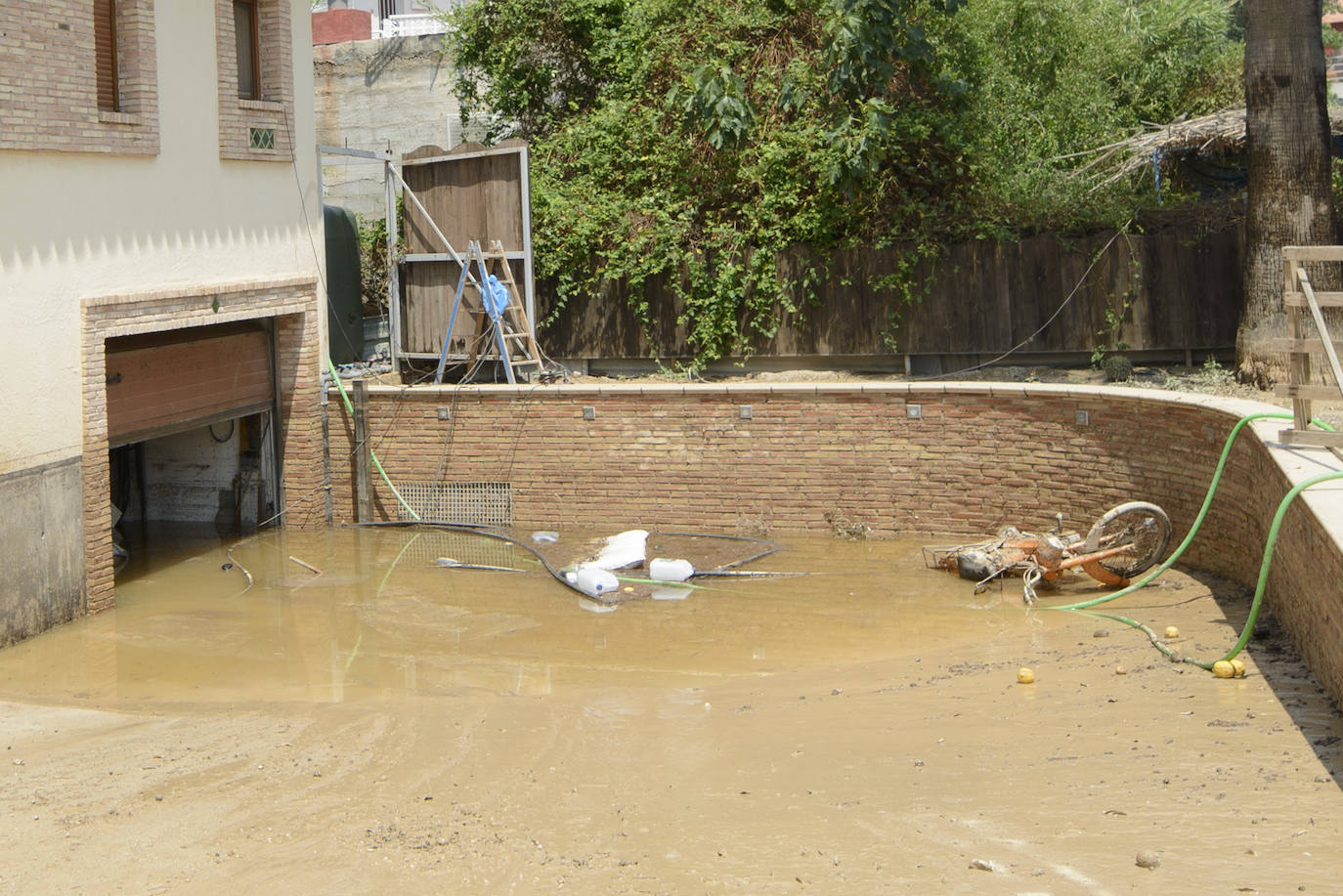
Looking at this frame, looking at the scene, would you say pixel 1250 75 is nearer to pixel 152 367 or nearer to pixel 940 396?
pixel 940 396

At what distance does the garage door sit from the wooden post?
1090mm

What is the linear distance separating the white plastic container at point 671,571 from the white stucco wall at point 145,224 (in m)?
5.23

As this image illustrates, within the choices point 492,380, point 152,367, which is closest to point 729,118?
point 492,380

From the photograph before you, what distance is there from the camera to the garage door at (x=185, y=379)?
12.7m

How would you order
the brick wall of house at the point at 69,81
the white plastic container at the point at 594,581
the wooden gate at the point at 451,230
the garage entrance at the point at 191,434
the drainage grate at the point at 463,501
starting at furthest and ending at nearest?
the wooden gate at the point at 451,230 → the drainage grate at the point at 463,501 → the garage entrance at the point at 191,434 → the white plastic container at the point at 594,581 → the brick wall of house at the point at 69,81

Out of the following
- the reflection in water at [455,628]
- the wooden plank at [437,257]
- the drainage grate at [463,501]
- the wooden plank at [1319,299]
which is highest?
the wooden plank at [437,257]

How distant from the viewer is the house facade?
10922mm

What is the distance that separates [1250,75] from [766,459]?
6158mm

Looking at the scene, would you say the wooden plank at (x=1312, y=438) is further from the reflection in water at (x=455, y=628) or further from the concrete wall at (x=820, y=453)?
the reflection in water at (x=455, y=628)

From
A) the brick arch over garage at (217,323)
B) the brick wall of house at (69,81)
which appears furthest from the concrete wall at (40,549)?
the brick wall of house at (69,81)

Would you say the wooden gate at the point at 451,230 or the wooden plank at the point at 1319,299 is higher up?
the wooden gate at the point at 451,230

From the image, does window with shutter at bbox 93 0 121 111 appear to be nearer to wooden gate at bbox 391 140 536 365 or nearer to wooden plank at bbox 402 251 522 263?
wooden gate at bbox 391 140 536 365

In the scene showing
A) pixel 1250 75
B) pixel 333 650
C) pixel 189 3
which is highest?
pixel 189 3

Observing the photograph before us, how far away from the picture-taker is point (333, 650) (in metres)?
10.4
